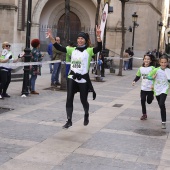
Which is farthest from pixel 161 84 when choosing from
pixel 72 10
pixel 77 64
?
pixel 72 10

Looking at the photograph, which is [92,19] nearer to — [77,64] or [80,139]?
[77,64]

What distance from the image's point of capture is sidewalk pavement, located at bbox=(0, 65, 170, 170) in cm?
586

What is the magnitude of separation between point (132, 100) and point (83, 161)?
7575 millimetres

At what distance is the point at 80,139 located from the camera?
7305mm

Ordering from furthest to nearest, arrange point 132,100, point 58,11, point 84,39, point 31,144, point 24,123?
point 58,11 → point 132,100 → point 24,123 → point 84,39 → point 31,144

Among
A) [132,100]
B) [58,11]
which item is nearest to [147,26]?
[58,11]

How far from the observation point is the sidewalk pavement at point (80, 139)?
586cm

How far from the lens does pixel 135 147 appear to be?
273 inches

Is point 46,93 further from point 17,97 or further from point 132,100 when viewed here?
point 132,100

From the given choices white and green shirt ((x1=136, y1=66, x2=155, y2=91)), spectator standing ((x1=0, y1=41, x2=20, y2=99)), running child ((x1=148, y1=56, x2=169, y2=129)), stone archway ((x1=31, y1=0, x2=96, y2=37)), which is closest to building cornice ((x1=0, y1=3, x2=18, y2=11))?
spectator standing ((x1=0, y1=41, x2=20, y2=99))

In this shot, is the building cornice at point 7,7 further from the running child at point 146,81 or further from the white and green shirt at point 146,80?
the white and green shirt at point 146,80

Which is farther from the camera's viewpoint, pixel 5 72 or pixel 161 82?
pixel 5 72

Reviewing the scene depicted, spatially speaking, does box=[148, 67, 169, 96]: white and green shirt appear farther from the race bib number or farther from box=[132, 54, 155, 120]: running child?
the race bib number

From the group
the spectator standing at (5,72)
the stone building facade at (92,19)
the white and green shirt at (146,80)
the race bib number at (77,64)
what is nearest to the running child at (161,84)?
the white and green shirt at (146,80)
